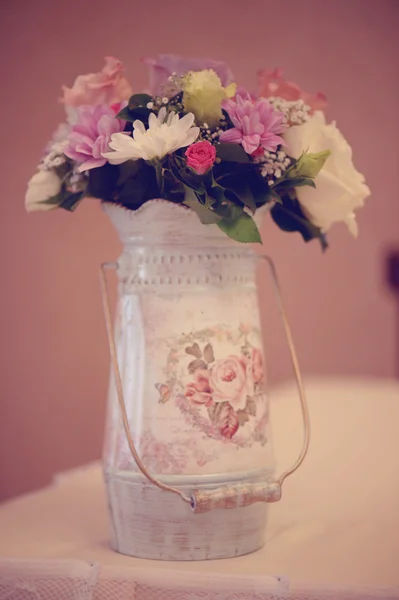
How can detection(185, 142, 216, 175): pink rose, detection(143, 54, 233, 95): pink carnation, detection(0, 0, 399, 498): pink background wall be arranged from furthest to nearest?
1. detection(0, 0, 399, 498): pink background wall
2. detection(143, 54, 233, 95): pink carnation
3. detection(185, 142, 216, 175): pink rose

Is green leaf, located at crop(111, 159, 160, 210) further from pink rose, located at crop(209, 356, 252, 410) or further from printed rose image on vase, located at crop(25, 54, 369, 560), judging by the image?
pink rose, located at crop(209, 356, 252, 410)

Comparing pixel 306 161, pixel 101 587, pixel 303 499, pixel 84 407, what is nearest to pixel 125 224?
pixel 306 161

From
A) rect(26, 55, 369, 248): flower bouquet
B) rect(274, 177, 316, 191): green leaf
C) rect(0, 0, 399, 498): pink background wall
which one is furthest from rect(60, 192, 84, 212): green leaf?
rect(0, 0, 399, 498): pink background wall

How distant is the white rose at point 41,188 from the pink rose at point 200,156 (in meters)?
0.17

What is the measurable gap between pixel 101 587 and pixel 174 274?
0.30 metres

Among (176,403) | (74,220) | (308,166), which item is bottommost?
(176,403)

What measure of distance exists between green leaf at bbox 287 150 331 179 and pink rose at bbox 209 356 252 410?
19 centimetres

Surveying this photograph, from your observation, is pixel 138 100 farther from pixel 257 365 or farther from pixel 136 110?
pixel 257 365

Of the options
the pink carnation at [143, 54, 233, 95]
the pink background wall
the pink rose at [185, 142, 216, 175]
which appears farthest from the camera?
the pink background wall

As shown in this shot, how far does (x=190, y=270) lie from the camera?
2.48 feet

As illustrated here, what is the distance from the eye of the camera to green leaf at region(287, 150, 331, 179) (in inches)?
28.9

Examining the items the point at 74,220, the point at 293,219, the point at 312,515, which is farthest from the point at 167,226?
the point at 74,220

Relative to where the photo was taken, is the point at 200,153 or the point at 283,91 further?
the point at 283,91

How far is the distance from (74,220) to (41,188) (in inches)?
53.5
